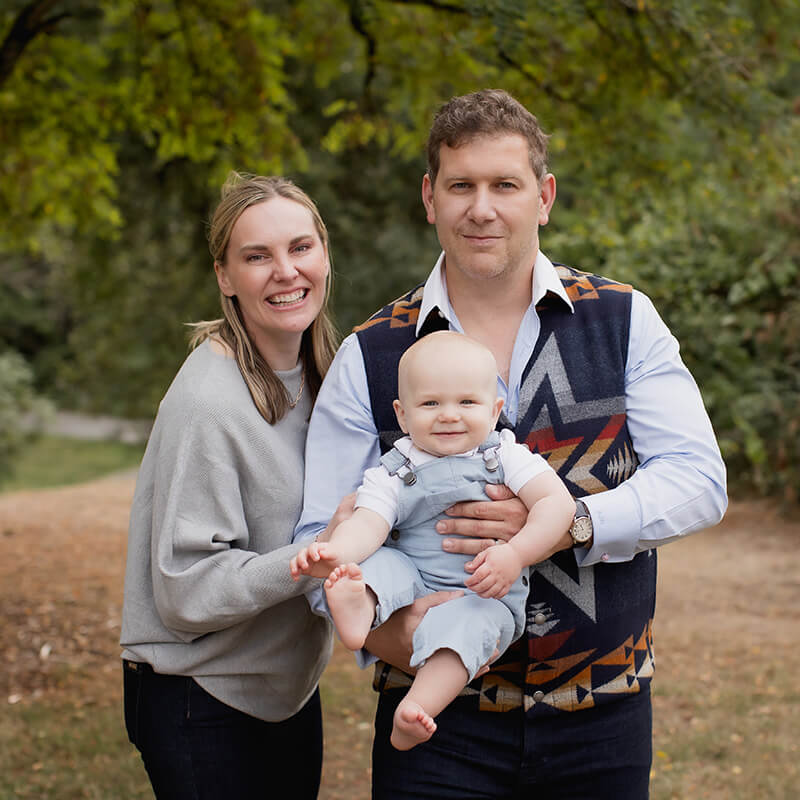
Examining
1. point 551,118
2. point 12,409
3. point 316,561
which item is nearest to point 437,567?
point 316,561

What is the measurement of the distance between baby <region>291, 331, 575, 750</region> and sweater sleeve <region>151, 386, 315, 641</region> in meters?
0.24

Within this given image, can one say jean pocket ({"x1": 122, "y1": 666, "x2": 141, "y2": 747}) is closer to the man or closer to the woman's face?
the man

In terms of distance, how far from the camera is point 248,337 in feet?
8.61

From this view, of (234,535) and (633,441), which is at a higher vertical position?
(633,441)

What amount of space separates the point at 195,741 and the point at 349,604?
697mm

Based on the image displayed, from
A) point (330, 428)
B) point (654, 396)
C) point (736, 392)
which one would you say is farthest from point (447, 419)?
point (736, 392)

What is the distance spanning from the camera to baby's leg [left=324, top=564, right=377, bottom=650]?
6.73ft

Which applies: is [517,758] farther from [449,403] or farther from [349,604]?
[449,403]

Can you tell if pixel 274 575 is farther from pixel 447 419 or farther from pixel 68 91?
pixel 68 91

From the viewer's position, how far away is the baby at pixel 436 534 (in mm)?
2078

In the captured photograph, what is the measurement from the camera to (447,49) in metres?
5.97

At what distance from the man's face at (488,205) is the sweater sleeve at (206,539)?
28.0 inches

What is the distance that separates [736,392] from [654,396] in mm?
7925

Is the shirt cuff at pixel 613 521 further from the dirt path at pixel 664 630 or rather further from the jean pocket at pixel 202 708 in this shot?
the dirt path at pixel 664 630
